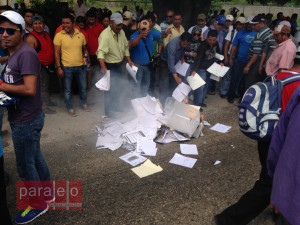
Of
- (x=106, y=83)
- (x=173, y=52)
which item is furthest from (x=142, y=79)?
(x=106, y=83)

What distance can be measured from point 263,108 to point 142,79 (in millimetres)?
3933

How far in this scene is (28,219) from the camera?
2.96 meters

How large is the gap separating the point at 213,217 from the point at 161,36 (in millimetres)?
4472

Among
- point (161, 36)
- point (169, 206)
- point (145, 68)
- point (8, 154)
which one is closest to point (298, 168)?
point (169, 206)

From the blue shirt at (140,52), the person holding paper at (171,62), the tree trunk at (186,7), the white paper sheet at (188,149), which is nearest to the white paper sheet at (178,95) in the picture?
the person holding paper at (171,62)

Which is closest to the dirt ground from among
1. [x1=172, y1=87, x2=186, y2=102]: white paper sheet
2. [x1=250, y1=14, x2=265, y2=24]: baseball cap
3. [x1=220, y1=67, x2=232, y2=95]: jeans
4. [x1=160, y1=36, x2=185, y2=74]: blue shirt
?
[x1=172, y1=87, x2=186, y2=102]: white paper sheet

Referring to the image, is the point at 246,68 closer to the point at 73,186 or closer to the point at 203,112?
the point at 203,112

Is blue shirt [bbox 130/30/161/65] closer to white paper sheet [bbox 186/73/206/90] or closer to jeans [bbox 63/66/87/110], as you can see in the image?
white paper sheet [bbox 186/73/206/90]

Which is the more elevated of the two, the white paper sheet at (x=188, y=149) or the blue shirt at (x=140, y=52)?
the blue shirt at (x=140, y=52)

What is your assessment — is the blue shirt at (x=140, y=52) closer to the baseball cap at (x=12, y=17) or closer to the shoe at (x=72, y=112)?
the shoe at (x=72, y=112)

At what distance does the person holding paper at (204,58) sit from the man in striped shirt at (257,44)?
876 millimetres

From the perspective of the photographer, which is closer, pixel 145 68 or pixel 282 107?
pixel 282 107

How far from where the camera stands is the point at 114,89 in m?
5.79

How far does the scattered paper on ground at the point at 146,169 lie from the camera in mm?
3953
